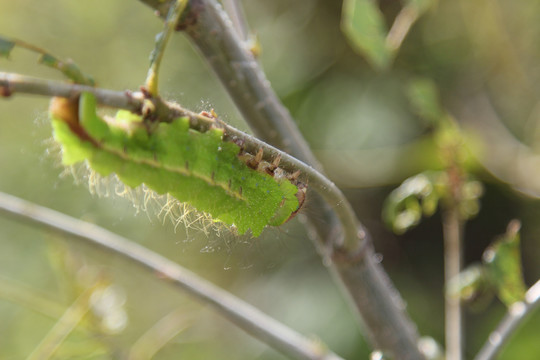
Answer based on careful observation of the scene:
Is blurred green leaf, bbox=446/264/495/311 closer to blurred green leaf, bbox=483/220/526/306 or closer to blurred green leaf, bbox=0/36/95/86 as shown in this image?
blurred green leaf, bbox=483/220/526/306

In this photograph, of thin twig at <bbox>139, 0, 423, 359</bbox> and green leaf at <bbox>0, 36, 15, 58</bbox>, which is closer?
green leaf at <bbox>0, 36, 15, 58</bbox>

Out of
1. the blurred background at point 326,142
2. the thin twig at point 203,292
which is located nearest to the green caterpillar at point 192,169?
the thin twig at point 203,292

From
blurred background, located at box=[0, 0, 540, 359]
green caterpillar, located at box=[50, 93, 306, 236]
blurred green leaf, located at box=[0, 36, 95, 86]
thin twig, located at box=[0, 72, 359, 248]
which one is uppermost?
blurred green leaf, located at box=[0, 36, 95, 86]

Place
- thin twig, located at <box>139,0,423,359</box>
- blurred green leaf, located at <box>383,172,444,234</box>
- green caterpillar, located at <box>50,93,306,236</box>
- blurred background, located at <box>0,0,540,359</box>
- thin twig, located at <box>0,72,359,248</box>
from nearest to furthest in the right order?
thin twig, located at <box>0,72,359,248</box>
green caterpillar, located at <box>50,93,306,236</box>
thin twig, located at <box>139,0,423,359</box>
blurred green leaf, located at <box>383,172,444,234</box>
blurred background, located at <box>0,0,540,359</box>

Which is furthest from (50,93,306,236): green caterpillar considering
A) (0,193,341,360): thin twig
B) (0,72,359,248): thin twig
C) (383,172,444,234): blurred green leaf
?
(383,172,444,234): blurred green leaf

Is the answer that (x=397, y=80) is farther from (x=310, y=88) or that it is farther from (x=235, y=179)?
(x=235, y=179)

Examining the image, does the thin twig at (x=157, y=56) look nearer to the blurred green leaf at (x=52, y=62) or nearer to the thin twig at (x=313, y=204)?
the blurred green leaf at (x=52, y=62)

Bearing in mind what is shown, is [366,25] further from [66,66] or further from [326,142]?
[326,142]

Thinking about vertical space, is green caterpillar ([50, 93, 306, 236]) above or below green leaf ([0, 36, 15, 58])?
below
